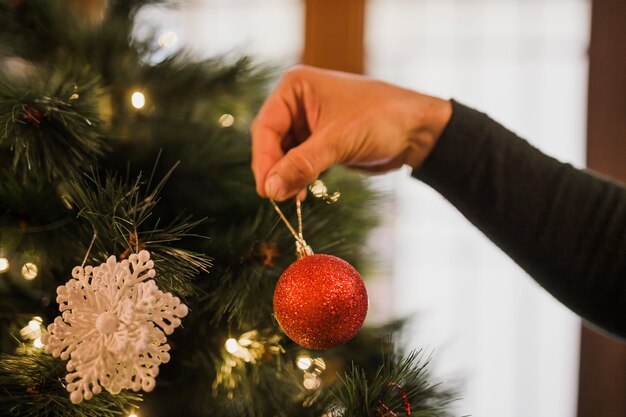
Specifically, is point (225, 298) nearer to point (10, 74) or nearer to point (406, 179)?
point (10, 74)

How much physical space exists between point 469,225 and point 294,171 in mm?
1193

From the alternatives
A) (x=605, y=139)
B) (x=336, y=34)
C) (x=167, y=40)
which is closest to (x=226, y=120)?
(x=167, y=40)

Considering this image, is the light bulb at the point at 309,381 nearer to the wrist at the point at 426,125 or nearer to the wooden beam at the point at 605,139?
the wrist at the point at 426,125

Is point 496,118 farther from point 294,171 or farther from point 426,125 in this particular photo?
point 294,171

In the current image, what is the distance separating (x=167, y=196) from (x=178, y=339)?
0.14 meters

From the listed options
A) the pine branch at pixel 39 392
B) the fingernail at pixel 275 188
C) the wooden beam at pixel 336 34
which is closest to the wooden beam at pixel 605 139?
the wooden beam at pixel 336 34

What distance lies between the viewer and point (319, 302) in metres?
0.34

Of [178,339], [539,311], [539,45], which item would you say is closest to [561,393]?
[539,311]

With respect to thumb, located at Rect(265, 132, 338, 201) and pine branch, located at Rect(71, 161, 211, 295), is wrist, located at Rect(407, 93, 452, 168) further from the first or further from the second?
pine branch, located at Rect(71, 161, 211, 295)

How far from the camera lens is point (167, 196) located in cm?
48

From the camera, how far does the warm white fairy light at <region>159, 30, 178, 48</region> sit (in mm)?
580

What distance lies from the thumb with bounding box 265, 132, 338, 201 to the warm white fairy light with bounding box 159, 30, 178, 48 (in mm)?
260

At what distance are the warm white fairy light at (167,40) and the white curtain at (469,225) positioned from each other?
94 cm

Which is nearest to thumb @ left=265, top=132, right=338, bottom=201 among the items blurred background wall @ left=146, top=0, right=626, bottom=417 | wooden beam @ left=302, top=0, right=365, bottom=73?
blurred background wall @ left=146, top=0, right=626, bottom=417
